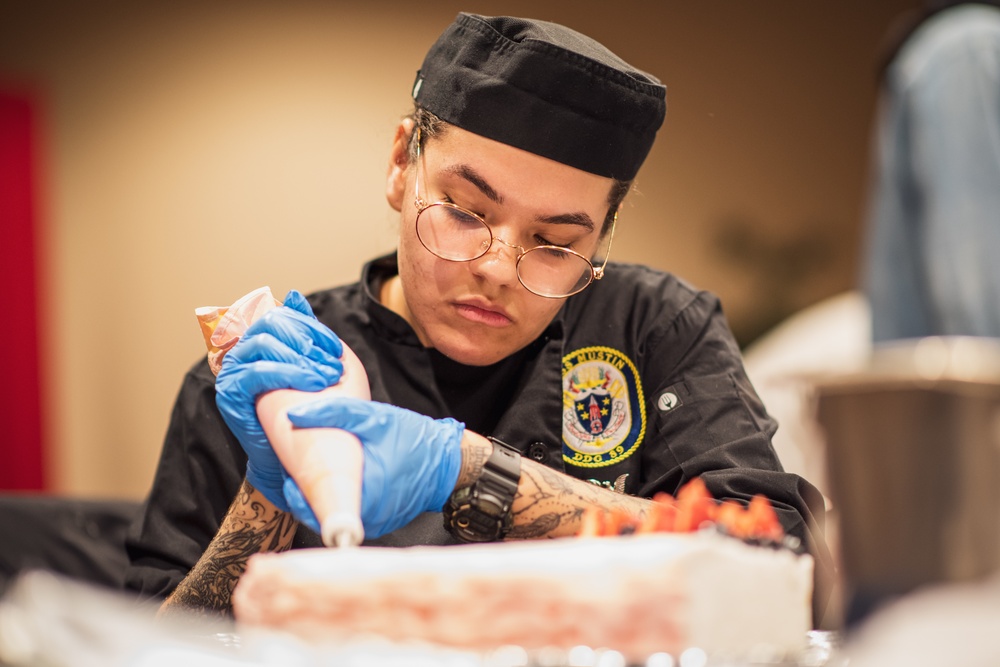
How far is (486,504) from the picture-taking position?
1.13 metres

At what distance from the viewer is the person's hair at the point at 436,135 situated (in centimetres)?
144

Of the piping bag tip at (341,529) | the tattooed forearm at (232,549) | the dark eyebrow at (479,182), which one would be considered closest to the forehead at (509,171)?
the dark eyebrow at (479,182)

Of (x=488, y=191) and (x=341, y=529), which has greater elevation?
(x=488, y=191)

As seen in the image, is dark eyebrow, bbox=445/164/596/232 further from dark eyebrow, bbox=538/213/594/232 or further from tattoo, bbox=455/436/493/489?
tattoo, bbox=455/436/493/489

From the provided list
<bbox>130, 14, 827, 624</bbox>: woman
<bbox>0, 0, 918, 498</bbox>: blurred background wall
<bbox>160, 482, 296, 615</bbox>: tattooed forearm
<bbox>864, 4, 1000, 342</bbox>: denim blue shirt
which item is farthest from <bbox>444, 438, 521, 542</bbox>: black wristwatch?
<bbox>0, 0, 918, 498</bbox>: blurred background wall

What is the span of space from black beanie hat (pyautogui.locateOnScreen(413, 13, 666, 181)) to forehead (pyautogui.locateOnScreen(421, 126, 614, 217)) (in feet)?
0.04

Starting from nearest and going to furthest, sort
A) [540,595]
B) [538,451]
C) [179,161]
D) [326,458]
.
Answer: [540,595] → [326,458] → [538,451] → [179,161]

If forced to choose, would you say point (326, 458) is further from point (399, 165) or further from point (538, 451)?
A: point (399, 165)

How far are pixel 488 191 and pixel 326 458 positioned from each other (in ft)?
1.84

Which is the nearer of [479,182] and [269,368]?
[269,368]

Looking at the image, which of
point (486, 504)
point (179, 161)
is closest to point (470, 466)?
point (486, 504)

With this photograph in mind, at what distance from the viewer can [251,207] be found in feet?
12.2

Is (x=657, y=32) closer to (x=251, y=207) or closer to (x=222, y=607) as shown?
(x=251, y=207)

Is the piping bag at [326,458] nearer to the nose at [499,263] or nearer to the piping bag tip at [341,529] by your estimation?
the piping bag tip at [341,529]
